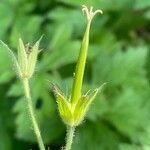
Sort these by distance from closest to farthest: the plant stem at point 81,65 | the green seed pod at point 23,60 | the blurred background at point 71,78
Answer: the plant stem at point 81,65, the green seed pod at point 23,60, the blurred background at point 71,78

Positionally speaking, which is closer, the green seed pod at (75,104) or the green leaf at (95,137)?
the green seed pod at (75,104)

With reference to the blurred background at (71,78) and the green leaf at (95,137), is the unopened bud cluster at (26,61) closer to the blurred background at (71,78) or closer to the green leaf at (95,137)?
the blurred background at (71,78)

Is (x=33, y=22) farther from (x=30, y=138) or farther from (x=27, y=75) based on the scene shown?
(x=27, y=75)

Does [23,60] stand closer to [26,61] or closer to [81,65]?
[26,61]

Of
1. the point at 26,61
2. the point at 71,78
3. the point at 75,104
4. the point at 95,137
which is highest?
the point at 26,61

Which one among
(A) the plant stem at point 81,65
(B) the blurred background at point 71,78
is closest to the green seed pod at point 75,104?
(A) the plant stem at point 81,65

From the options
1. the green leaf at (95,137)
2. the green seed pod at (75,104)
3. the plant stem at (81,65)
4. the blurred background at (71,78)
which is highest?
the plant stem at (81,65)

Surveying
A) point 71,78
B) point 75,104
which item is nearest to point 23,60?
point 75,104

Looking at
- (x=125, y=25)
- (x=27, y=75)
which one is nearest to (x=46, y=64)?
(x=125, y=25)

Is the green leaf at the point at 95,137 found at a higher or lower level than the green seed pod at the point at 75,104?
lower
